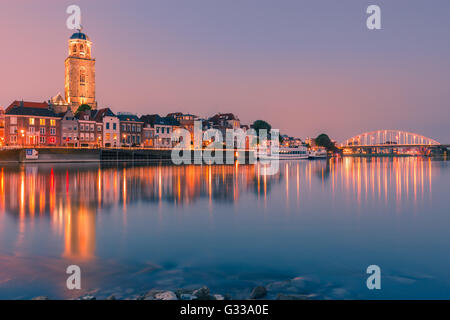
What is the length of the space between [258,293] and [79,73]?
12973 centimetres

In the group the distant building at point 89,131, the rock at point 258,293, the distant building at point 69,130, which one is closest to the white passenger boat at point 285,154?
the distant building at point 89,131

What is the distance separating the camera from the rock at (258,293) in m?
7.45

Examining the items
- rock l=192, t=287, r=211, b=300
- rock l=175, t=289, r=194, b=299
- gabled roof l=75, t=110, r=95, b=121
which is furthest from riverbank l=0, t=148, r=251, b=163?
rock l=192, t=287, r=211, b=300

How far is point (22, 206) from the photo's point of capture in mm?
19891

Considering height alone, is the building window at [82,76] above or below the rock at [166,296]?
above

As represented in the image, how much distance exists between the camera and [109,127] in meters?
93.5

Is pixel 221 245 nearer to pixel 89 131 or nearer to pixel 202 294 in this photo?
pixel 202 294

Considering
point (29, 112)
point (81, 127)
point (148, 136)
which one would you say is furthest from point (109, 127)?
point (29, 112)

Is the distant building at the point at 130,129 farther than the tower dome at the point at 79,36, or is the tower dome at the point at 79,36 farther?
the tower dome at the point at 79,36

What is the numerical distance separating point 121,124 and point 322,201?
82.3 metres

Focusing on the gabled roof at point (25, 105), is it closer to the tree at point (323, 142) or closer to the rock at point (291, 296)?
the rock at point (291, 296)

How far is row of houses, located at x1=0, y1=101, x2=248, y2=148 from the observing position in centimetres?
7994

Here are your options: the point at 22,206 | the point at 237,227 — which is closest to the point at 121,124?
the point at 22,206
